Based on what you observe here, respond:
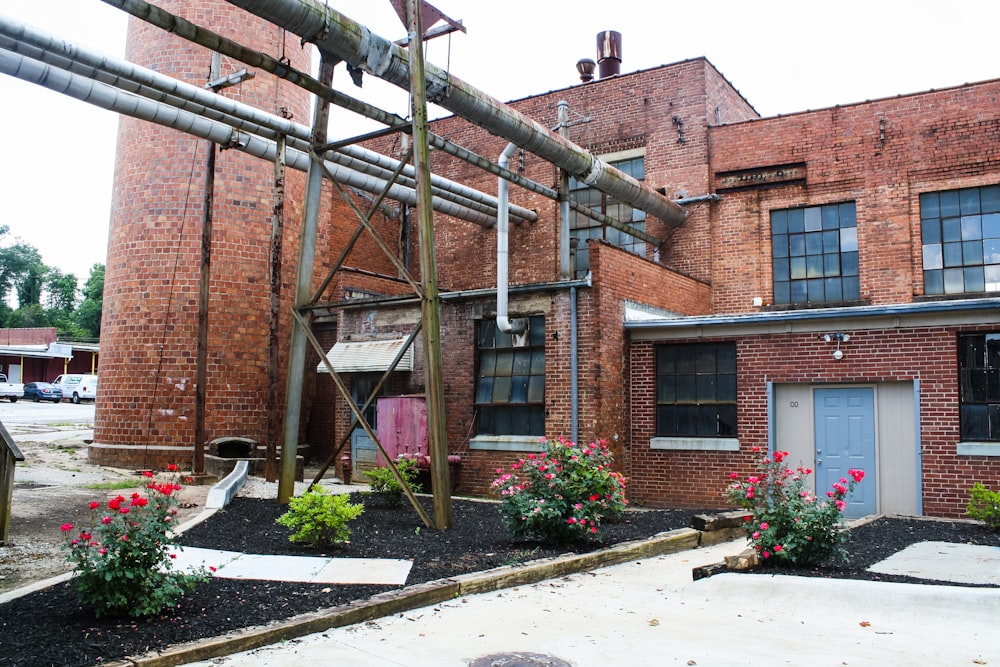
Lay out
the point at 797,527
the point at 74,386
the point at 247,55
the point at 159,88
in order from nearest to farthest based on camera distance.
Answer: the point at 797,527 → the point at 247,55 → the point at 159,88 → the point at 74,386

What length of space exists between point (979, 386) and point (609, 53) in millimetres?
13740

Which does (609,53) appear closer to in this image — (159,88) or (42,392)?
(159,88)

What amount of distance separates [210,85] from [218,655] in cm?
1130

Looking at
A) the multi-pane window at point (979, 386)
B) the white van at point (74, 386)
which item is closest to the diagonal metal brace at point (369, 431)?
the multi-pane window at point (979, 386)

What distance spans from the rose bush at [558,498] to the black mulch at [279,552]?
208 millimetres

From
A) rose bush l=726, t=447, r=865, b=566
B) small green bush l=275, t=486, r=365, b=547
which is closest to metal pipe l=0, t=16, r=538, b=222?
small green bush l=275, t=486, r=365, b=547

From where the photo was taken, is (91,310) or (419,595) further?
(91,310)

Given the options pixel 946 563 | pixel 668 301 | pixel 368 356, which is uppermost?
pixel 668 301

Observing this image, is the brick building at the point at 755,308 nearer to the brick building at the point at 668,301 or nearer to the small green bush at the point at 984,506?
the brick building at the point at 668,301

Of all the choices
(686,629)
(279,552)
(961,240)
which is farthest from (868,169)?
(279,552)

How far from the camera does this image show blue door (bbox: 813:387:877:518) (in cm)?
1212

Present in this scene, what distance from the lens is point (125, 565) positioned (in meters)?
5.27

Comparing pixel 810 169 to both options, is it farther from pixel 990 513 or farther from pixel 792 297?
pixel 990 513

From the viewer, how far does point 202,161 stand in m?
16.9
